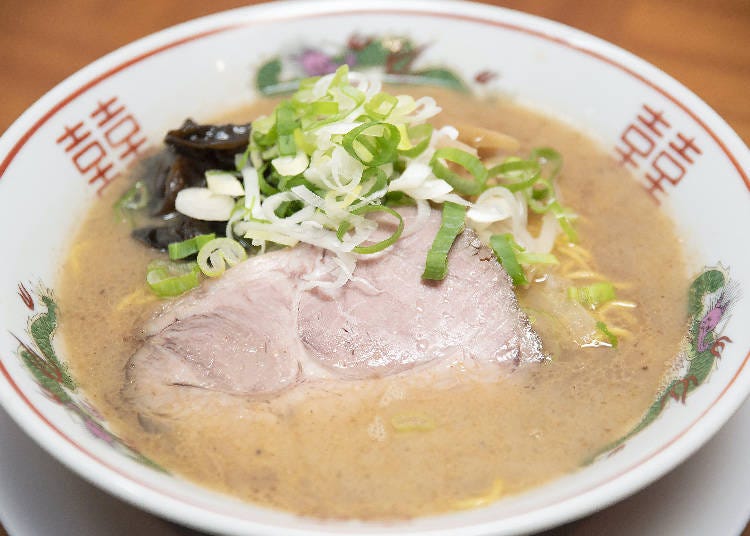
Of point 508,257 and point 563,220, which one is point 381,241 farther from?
point 563,220

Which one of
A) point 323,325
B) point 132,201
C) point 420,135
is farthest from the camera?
point 132,201

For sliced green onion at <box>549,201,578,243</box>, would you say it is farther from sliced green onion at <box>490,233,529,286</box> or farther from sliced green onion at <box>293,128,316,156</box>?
sliced green onion at <box>293,128,316,156</box>

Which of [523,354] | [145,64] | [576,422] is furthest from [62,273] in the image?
[576,422]

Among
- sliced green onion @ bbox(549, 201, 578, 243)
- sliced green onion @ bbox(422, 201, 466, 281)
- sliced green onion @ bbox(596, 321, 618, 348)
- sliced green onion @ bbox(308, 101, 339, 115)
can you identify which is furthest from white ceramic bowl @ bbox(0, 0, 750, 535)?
sliced green onion @ bbox(308, 101, 339, 115)

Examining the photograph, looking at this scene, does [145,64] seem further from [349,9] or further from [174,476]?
[174,476]

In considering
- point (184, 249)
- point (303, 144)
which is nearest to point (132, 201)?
point (184, 249)

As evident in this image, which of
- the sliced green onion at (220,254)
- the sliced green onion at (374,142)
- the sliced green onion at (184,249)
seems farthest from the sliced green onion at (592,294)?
the sliced green onion at (184,249)
